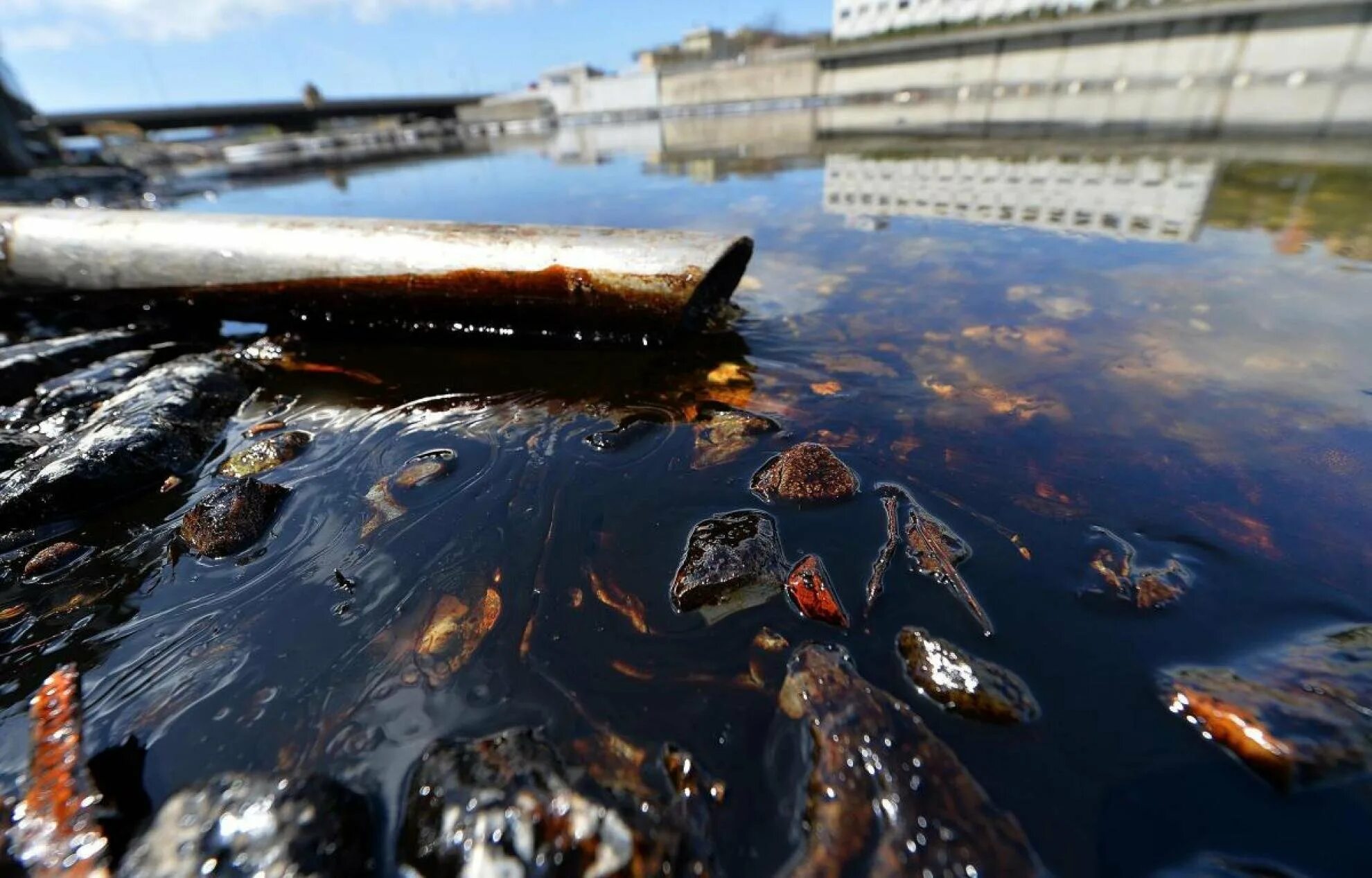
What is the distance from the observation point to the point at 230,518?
8.09 feet

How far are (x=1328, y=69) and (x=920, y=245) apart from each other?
29.7m

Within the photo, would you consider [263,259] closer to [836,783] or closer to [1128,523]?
[836,783]

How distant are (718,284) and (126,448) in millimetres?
3671

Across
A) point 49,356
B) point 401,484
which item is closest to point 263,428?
point 401,484

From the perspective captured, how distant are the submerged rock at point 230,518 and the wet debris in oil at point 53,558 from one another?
0.39 metres

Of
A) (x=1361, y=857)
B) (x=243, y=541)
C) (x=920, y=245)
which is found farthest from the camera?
(x=920, y=245)

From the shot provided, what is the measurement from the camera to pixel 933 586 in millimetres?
2031

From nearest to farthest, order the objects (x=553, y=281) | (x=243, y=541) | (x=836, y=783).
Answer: (x=836, y=783) → (x=243, y=541) → (x=553, y=281)

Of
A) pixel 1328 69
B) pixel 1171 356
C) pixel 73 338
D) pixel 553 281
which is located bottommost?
pixel 1171 356

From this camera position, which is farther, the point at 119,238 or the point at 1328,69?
the point at 1328,69

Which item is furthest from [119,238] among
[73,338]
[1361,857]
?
[1361,857]

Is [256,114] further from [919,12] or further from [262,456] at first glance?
[262,456]

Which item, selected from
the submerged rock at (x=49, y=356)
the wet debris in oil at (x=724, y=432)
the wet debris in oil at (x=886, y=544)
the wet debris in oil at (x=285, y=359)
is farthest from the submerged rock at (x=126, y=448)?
the wet debris in oil at (x=886, y=544)

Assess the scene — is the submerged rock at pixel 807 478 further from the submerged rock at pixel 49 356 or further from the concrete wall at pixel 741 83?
the concrete wall at pixel 741 83
